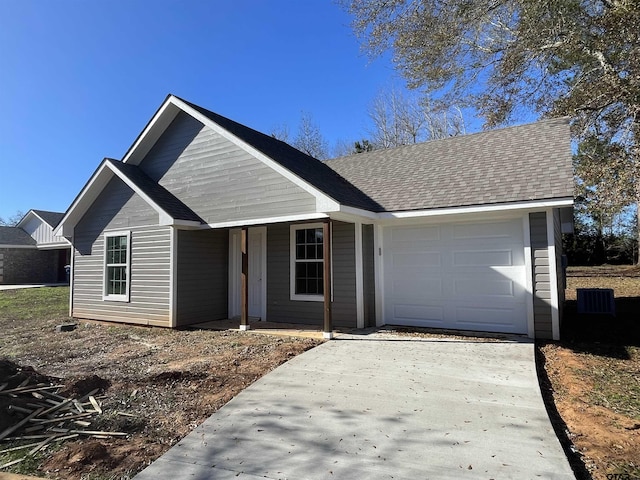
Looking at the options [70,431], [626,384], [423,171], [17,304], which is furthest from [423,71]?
[17,304]

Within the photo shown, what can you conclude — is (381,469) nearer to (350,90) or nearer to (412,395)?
(412,395)

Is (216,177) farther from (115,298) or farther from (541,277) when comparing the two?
(541,277)

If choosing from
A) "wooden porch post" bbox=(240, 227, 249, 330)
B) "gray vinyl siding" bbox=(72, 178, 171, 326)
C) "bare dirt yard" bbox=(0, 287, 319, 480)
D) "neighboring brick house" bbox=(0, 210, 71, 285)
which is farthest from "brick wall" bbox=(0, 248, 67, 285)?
"wooden porch post" bbox=(240, 227, 249, 330)

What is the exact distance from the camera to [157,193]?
1018cm

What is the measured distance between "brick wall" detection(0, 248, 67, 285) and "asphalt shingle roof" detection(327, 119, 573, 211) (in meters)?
23.9

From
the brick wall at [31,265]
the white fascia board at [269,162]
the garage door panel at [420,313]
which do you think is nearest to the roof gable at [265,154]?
the white fascia board at [269,162]

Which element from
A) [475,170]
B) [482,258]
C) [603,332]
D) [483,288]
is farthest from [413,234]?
[603,332]

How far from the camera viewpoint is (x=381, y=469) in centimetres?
304

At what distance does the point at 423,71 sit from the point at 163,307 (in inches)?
392

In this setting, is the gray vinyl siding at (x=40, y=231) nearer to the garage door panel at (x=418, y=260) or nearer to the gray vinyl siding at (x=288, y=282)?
the gray vinyl siding at (x=288, y=282)

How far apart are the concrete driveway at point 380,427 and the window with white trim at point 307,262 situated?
11.6ft

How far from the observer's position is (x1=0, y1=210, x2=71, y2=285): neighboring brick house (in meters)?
24.6

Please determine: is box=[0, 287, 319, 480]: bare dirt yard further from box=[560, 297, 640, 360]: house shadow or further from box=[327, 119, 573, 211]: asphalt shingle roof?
box=[560, 297, 640, 360]: house shadow

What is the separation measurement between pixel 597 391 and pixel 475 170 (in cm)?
543
